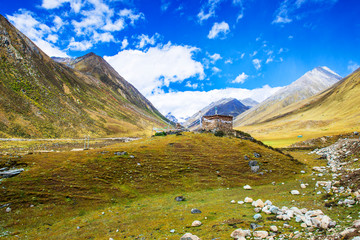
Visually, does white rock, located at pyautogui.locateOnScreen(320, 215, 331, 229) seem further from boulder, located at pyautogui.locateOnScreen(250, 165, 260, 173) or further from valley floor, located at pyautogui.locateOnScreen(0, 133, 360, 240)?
boulder, located at pyautogui.locateOnScreen(250, 165, 260, 173)

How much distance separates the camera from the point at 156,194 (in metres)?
24.3

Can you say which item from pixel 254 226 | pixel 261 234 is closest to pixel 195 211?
pixel 254 226

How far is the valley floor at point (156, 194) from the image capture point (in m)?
14.6

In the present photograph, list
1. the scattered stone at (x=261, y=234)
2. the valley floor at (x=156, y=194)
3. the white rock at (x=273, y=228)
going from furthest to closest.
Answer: the valley floor at (x=156, y=194) < the white rock at (x=273, y=228) < the scattered stone at (x=261, y=234)

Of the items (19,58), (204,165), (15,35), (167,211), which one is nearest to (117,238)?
(167,211)

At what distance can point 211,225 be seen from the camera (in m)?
14.4

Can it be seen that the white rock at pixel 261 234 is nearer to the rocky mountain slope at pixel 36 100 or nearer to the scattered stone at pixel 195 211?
the scattered stone at pixel 195 211

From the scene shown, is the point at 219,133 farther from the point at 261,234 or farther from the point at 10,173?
the point at 10,173

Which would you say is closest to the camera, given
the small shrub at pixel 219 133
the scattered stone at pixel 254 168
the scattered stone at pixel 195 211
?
the scattered stone at pixel 195 211

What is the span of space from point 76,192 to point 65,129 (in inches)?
4342

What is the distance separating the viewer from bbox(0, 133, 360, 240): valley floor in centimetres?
1460

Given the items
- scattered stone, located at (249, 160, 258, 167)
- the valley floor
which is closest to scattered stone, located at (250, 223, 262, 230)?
the valley floor

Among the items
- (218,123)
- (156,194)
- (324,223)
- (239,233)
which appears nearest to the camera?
(324,223)

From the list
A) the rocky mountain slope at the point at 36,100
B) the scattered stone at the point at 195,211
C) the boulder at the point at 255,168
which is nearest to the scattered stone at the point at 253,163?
the boulder at the point at 255,168
